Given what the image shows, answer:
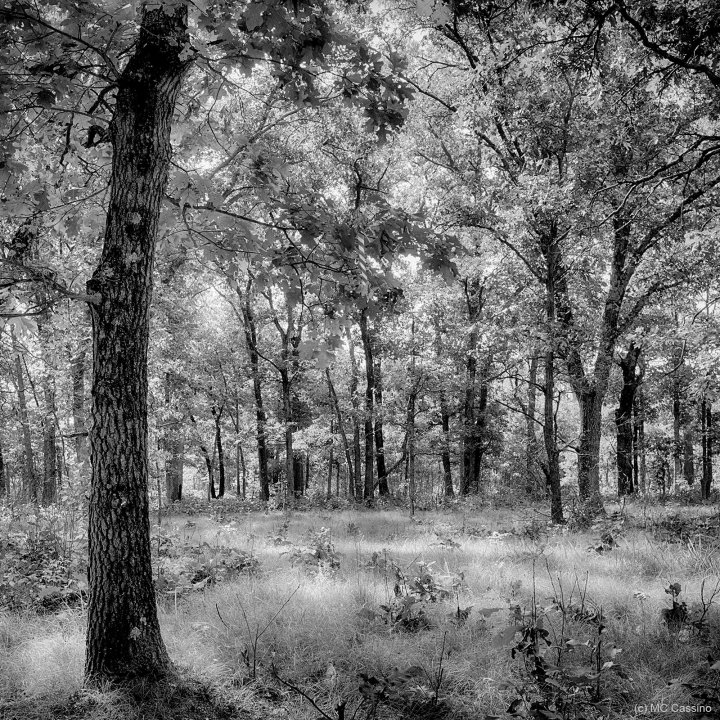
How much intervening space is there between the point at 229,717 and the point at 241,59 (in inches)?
165

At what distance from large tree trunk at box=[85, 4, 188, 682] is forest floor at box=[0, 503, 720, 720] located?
0.34 metres

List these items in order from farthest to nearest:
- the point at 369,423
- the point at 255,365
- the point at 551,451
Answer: the point at 369,423 < the point at 255,365 < the point at 551,451

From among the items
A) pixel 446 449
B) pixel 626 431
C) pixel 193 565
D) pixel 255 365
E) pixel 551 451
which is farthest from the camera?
pixel 446 449

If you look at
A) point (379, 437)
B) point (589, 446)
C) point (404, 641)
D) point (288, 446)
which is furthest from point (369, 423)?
point (404, 641)

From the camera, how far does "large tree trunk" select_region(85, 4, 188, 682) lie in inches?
119

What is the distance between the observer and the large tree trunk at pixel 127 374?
3033 mm

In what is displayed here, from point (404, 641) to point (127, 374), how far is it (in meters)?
3.01

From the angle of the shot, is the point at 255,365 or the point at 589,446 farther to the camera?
the point at 255,365

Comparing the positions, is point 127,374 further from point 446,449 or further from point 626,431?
point 626,431

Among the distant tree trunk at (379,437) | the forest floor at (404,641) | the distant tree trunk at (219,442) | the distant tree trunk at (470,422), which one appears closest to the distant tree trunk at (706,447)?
the distant tree trunk at (470,422)

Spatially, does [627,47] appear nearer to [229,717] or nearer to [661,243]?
[661,243]

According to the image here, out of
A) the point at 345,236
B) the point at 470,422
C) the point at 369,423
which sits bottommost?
the point at 470,422

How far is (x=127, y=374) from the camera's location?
311 centimetres

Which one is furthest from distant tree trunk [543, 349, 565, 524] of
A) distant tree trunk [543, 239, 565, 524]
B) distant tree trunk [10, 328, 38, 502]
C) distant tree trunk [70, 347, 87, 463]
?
distant tree trunk [10, 328, 38, 502]
